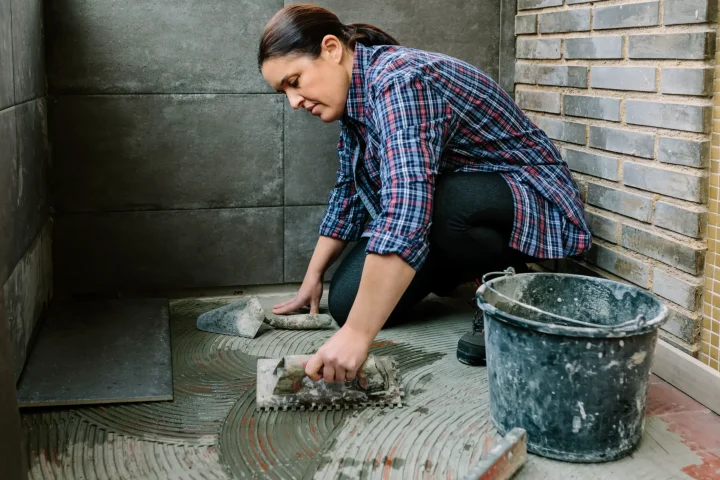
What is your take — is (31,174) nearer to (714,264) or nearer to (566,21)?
(566,21)

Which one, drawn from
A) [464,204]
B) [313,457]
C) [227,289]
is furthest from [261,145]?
[313,457]

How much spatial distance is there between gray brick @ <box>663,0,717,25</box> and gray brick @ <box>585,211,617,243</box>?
634 mm

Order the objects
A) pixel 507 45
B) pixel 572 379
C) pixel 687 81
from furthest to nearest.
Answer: pixel 507 45
pixel 687 81
pixel 572 379

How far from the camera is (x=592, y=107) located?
2451 millimetres

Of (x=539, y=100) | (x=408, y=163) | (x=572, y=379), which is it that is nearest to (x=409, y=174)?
(x=408, y=163)

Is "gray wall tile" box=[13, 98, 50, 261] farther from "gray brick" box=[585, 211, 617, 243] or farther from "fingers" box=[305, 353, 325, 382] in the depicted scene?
"gray brick" box=[585, 211, 617, 243]

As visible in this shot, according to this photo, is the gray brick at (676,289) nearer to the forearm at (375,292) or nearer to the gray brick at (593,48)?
the gray brick at (593,48)

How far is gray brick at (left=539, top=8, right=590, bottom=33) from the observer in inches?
97.3

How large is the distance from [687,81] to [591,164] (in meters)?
0.54

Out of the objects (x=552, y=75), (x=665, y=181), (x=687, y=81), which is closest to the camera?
(x=687, y=81)

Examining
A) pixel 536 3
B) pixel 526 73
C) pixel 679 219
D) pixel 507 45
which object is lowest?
pixel 679 219

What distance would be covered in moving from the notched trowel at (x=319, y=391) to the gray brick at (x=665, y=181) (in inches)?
36.1

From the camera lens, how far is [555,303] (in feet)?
6.44

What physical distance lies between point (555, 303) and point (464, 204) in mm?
420
